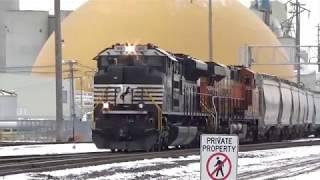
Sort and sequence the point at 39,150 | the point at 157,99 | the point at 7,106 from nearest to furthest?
the point at 157,99
the point at 39,150
the point at 7,106

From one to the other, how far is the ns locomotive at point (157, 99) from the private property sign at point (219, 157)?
619 inches

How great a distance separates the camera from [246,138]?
3638 cm

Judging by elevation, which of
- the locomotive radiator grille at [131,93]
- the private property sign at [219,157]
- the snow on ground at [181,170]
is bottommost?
the snow on ground at [181,170]

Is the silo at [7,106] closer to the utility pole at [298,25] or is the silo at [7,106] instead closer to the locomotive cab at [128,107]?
the utility pole at [298,25]

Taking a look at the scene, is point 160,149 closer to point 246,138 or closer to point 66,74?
point 246,138

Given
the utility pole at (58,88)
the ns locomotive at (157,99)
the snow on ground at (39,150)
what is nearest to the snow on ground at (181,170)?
the ns locomotive at (157,99)

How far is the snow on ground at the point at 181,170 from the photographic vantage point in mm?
15747

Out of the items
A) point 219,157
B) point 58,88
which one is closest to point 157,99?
point 219,157

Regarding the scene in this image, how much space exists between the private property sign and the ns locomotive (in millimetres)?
15727

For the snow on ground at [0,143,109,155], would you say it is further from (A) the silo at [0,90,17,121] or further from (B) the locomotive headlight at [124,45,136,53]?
(A) the silo at [0,90,17,121]

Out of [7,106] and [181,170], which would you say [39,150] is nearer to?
[181,170]

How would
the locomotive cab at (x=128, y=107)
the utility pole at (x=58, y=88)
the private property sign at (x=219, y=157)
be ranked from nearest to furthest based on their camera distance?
the private property sign at (x=219, y=157) → the locomotive cab at (x=128, y=107) → the utility pole at (x=58, y=88)

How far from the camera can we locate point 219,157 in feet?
27.6

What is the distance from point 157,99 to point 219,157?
16214 millimetres
